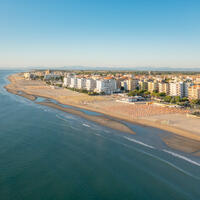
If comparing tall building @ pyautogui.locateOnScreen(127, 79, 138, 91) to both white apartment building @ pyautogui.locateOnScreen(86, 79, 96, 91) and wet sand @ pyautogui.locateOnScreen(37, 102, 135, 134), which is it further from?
wet sand @ pyautogui.locateOnScreen(37, 102, 135, 134)

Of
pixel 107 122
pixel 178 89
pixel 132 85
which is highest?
pixel 132 85

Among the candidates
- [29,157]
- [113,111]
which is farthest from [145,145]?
[113,111]

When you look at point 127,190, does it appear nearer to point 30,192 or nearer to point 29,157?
point 30,192

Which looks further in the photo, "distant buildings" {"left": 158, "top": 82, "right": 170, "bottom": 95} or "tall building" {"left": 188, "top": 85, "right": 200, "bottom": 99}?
"distant buildings" {"left": 158, "top": 82, "right": 170, "bottom": 95}

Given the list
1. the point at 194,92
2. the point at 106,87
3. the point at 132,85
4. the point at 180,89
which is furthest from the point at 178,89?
the point at 106,87

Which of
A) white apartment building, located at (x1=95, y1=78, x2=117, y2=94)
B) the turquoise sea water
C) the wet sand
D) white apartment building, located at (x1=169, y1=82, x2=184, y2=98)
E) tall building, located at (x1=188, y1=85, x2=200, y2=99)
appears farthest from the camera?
white apartment building, located at (x1=95, y1=78, x2=117, y2=94)

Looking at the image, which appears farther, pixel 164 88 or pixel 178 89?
pixel 164 88

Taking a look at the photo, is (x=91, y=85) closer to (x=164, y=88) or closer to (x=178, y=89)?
(x=164, y=88)

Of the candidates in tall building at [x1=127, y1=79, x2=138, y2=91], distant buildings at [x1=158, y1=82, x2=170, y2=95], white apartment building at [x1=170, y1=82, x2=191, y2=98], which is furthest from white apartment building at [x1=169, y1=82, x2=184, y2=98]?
tall building at [x1=127, y1=79, x2=138, y2=91]
